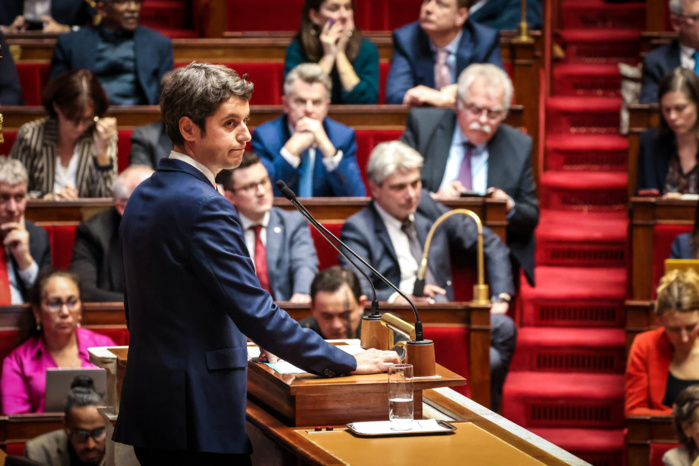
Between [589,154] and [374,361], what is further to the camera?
[589,154]

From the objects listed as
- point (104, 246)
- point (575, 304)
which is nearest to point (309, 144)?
point (104, 246)

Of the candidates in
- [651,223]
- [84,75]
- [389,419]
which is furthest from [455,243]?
[389,419]

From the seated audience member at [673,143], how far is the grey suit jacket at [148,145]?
1333 mm

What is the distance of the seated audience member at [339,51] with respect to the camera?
3.48 meters

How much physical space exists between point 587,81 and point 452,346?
6.80 ft

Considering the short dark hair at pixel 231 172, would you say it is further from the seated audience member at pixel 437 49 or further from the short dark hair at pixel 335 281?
the seated audience member at pixel 437 49

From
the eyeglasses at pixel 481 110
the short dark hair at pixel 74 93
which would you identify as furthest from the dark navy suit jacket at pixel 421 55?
the short dark hair at pixel 74 93

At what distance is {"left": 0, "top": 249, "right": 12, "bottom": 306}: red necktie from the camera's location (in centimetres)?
281

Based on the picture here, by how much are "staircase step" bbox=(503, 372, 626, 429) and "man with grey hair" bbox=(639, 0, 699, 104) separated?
3.63 feet

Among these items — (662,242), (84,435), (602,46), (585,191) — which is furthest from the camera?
(602,46)

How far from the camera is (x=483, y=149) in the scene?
3.16 meters

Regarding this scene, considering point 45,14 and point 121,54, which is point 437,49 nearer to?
point 121,54

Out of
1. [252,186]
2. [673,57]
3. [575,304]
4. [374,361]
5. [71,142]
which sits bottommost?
[575,304]

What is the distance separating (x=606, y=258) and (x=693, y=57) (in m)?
0.70
